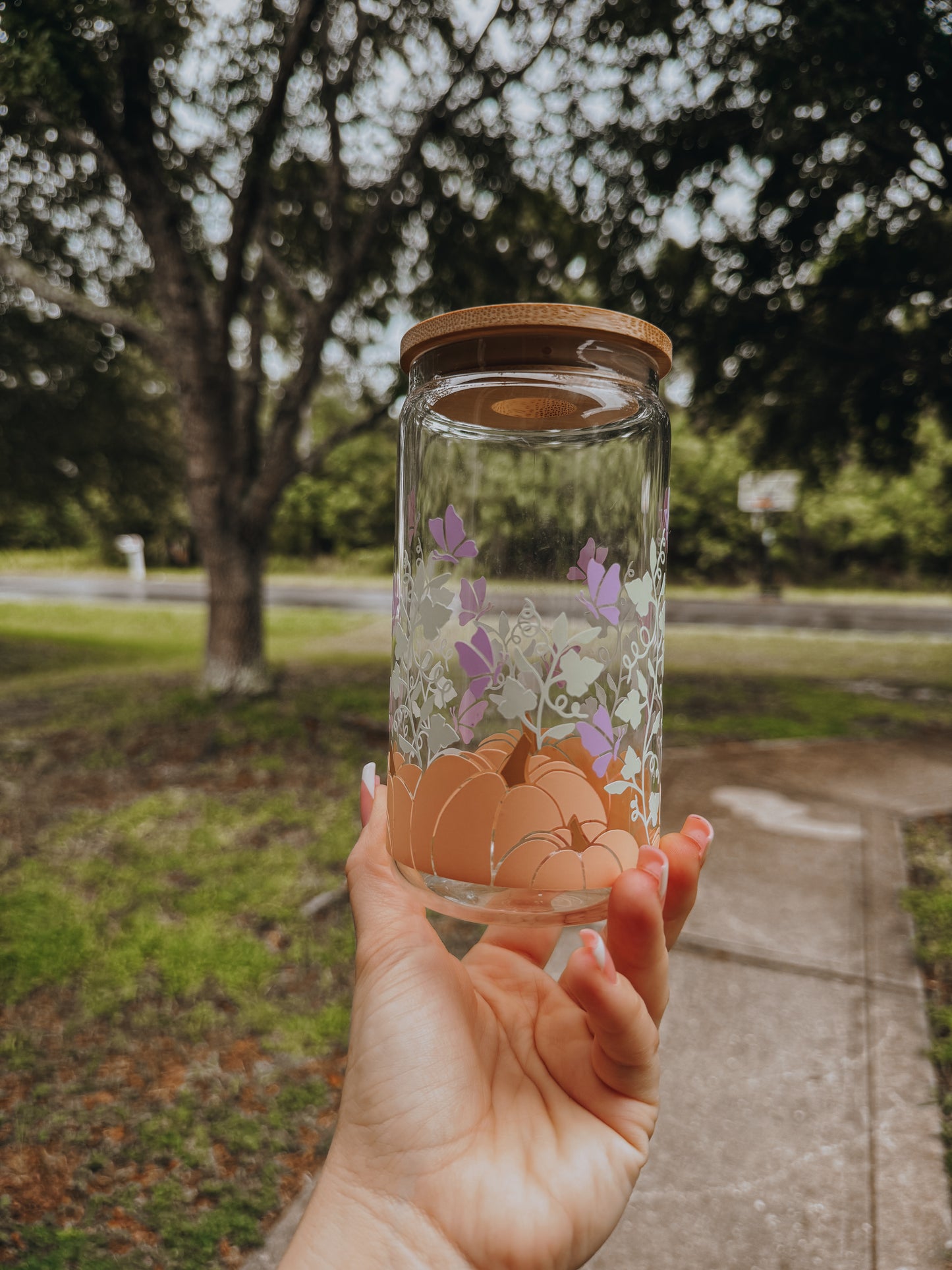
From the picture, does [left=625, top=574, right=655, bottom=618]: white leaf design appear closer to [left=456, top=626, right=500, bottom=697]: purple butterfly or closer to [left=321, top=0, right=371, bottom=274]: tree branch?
[left=456, top=626, right=500, bottom=697]: purple butterfly

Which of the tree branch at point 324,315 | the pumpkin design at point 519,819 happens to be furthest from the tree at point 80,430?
the pumpkin design at point 519,819

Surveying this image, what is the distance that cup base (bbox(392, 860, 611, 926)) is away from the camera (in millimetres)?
1130

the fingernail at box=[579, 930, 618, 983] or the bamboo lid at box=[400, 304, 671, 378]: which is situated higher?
the bamboo lid at box=[400, 304, 671, 378]

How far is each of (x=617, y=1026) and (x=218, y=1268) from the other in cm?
153

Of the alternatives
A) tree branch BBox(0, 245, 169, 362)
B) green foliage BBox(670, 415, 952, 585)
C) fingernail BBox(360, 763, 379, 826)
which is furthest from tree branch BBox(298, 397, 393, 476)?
green foliage BBox(670, 415, 952, 585)

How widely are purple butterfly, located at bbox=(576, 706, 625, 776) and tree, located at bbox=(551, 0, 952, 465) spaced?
3.58m

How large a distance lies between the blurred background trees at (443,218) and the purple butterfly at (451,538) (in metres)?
2.81

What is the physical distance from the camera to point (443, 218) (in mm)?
6594

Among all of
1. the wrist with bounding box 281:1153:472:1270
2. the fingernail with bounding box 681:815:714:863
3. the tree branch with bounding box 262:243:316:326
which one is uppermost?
the tree branch with bounding box 262:243:316:326

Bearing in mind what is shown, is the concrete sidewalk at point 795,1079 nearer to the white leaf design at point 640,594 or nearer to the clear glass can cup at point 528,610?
the clear glass can cup at point 528,610

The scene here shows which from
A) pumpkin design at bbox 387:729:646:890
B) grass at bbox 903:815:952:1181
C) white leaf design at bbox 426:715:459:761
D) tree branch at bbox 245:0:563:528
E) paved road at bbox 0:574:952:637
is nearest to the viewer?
pumpkin design at bbox 387:729:646:890

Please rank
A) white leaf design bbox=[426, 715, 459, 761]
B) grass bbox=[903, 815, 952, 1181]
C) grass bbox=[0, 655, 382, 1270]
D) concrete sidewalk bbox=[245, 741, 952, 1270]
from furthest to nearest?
1. grass bbox=[903, 815, 952, 1181]
2. grass bbox=[0, 655, 382, 1270]
3. concrete sidewalk bbox=[245, 741, 952, 1270]
4. white leaf design bbox=[426, 715, 459, 761]

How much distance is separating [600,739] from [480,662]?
215 mm

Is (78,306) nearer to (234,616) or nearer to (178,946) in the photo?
(234,616)
